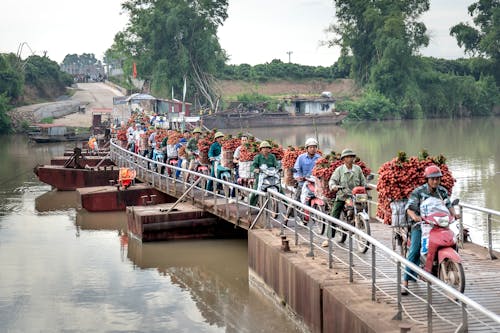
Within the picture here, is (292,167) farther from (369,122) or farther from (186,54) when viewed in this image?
(369,122)

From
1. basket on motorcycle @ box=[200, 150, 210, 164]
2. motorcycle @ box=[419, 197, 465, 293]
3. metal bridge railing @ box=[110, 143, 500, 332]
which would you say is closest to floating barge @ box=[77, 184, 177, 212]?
basket on motorcycle @ box=[200, 150, 210, 164]

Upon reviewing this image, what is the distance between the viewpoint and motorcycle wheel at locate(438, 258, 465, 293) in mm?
9359

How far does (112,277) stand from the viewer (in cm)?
1644

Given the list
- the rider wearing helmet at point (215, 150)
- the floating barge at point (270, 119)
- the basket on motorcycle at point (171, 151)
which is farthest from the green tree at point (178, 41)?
the rider wearing helmet at point (215, 150)

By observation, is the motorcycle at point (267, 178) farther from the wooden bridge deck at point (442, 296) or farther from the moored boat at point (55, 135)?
the moored boat at point (55, 135)

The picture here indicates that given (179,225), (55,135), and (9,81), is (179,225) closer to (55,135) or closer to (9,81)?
(55,135)

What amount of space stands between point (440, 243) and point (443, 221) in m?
0.26

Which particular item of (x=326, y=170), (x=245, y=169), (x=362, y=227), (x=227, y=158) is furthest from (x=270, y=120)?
(x=362, y=227)

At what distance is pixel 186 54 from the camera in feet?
282

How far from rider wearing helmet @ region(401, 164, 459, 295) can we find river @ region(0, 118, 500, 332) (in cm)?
246

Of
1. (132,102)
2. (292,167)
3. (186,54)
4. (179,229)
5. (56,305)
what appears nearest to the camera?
(56,305)

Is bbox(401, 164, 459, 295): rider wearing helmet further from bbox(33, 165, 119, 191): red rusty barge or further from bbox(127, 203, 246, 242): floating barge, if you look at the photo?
bbox(33, 165, 119, 191): red rusty barge

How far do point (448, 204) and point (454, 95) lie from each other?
8794 cm

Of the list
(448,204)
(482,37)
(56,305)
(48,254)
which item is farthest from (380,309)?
(482,37)
